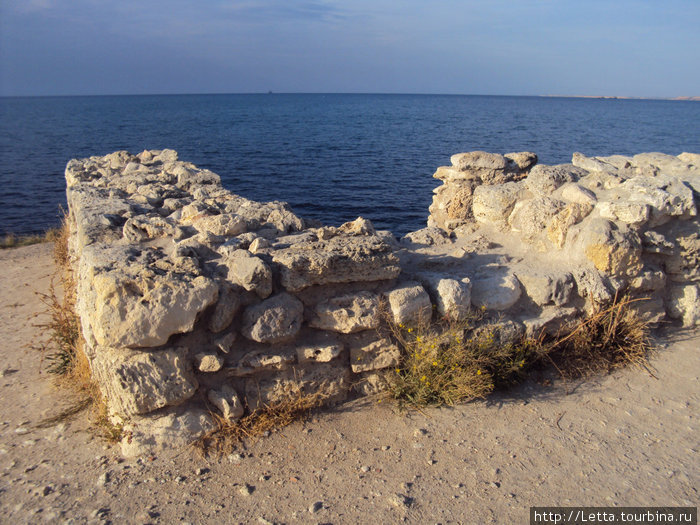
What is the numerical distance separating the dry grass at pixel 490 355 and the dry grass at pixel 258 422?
725 mm

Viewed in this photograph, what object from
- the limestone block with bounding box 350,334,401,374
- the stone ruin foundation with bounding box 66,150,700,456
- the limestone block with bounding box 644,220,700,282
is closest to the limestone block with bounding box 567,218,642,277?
the stone ruin foundation with bounding box 66,150,700,456

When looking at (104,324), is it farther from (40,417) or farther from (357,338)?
(357,338)

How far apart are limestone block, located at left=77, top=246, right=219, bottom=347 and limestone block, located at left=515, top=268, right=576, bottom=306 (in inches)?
113

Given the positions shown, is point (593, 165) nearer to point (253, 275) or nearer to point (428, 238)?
point (428, 238)

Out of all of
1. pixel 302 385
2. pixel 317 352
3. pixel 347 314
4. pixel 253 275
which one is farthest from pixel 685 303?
pixel 253 275

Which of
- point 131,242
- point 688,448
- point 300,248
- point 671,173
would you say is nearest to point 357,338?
point 300,248

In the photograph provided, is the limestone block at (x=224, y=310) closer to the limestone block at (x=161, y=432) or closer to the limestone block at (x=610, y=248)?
the limestone block at (x=161, y=432)

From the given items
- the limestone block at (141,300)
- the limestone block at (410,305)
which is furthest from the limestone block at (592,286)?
the limestone block at (141,300)

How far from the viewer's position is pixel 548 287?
14.9 feet

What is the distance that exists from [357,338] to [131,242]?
2.25m

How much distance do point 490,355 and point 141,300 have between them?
2.78m

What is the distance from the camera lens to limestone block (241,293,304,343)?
3.59 metres

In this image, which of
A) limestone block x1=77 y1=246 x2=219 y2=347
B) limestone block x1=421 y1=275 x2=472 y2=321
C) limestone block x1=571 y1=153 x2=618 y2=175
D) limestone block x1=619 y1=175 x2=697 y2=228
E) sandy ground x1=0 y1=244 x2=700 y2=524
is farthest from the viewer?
limestone block x1=571 y1=153 x2=618 y2=175

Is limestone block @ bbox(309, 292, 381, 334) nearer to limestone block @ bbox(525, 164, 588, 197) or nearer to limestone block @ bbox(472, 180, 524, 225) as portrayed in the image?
limestone block @ bbox(472, 180, 524, 225)
